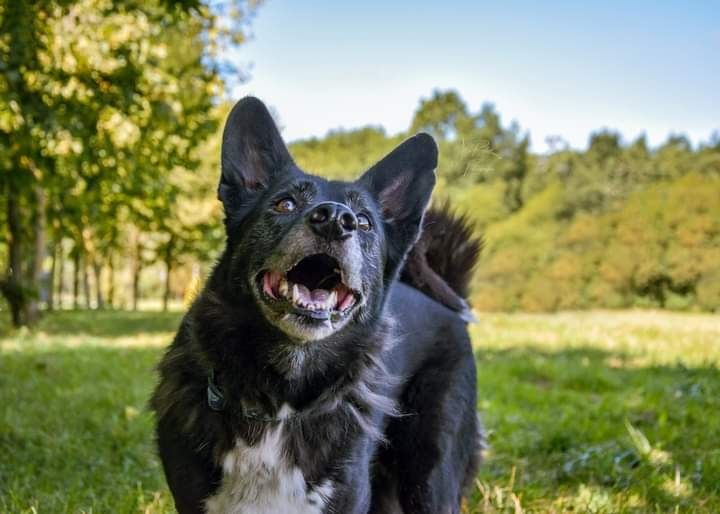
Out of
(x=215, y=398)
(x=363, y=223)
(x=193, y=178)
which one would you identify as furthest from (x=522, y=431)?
(x=193, y=178)

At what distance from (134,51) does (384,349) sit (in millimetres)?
6214

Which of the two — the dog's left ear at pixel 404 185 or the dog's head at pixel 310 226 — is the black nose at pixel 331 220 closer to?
the dog's head at pixel 310 226

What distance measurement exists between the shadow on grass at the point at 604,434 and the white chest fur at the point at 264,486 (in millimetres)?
1720

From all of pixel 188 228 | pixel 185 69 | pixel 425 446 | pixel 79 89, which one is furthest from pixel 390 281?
pixel 188 228

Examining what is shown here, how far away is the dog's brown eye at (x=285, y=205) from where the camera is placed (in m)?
2.98

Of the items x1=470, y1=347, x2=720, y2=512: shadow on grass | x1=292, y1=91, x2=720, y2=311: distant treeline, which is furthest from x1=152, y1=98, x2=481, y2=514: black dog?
x1=292, y1=91, x2=720, y2=311: distant treeline

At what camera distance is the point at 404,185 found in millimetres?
3432

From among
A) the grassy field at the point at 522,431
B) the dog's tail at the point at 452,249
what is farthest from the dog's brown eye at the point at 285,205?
the dog's tail at the point at 452,249

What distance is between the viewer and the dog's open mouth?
9.19ft

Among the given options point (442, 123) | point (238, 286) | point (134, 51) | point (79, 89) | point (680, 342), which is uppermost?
point (134, 51)

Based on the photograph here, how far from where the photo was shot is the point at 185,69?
1059 cm

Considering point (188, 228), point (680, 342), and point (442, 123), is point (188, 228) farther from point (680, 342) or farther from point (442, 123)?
point (442, 123)

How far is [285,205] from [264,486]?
1137mm

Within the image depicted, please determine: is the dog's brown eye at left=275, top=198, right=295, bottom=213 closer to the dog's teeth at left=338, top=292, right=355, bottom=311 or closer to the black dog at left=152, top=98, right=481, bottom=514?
the black dog at left=152, top=98, right=481, bottom=514
